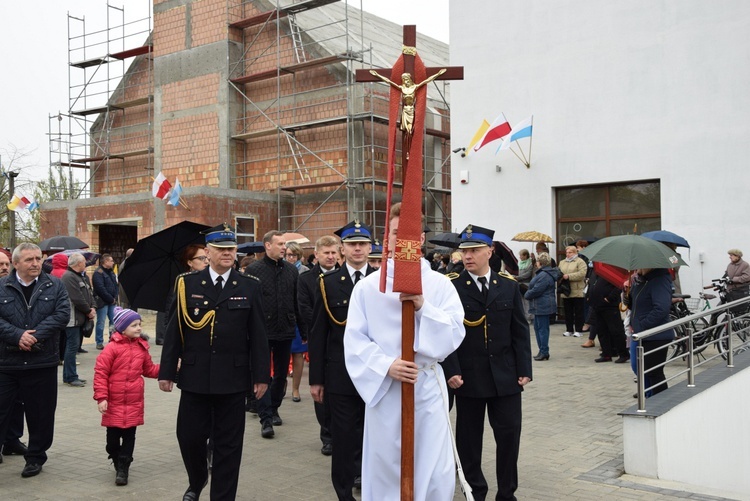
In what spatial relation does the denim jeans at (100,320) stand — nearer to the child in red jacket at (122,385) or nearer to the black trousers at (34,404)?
the black trousers at (34,404)

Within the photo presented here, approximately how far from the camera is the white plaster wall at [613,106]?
51.8 feet

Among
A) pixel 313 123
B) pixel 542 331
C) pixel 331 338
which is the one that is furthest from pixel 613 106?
pixel 331 338

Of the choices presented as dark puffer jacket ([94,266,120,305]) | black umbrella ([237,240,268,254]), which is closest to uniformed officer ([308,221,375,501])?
black umbrella ([237,240,268,254])

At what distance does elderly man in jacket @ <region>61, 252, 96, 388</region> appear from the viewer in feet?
37.1

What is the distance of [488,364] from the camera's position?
18.1 ft

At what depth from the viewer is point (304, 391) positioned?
422 inches

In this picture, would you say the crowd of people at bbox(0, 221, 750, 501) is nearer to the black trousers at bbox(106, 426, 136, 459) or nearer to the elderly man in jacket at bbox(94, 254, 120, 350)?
the black trousers at bbox(106, 426, 136, 459)

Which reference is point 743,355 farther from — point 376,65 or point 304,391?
point 376,65

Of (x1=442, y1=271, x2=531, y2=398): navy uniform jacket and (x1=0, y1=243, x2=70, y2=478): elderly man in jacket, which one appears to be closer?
(x1=442, y1=271, x2=531, y2=398): navy uniform jacket

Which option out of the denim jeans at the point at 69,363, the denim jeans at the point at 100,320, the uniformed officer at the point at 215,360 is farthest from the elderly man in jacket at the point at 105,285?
the uniformed officer at the point at 215,360

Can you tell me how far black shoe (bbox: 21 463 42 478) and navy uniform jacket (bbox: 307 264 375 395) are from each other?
2642 mm

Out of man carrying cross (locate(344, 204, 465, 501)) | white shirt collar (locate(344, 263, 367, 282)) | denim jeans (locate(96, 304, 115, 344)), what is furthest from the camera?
denim jeans (locate(96, 304, 115, 344))

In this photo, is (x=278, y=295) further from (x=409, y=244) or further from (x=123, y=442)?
(x=409, y=244)

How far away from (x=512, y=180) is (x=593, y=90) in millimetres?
2803
